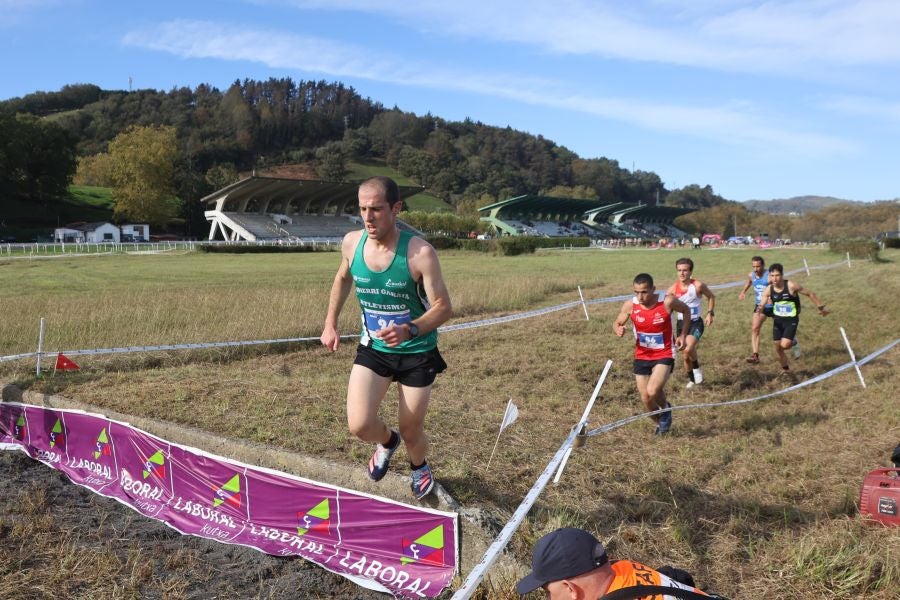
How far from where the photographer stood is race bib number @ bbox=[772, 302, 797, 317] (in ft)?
35.2

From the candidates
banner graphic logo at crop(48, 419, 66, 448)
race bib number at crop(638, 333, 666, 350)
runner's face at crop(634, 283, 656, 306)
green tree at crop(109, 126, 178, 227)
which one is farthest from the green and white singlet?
green tree at crop(109, 126, 178, 227)

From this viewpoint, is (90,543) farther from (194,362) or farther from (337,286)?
(194,362)

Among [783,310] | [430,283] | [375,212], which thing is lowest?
[783,310]

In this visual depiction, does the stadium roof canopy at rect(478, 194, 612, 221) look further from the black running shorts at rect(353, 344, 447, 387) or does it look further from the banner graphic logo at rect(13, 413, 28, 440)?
the black running shorts at rect(353, 344, 447, 387)

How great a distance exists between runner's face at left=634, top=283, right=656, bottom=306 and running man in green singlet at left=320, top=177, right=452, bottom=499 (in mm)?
3871

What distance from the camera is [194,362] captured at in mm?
10789

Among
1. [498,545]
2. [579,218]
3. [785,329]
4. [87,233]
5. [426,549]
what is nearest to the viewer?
Answer: [498,545]

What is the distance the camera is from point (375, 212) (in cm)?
411

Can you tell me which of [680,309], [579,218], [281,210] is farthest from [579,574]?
[579,218]

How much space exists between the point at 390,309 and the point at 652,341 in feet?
14.1

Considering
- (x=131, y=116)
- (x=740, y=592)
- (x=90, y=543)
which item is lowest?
(x=90, y=543)

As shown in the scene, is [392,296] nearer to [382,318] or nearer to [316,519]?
[382,318]

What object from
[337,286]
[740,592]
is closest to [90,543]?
[337,286]

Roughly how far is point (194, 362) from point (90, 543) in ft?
19.0
